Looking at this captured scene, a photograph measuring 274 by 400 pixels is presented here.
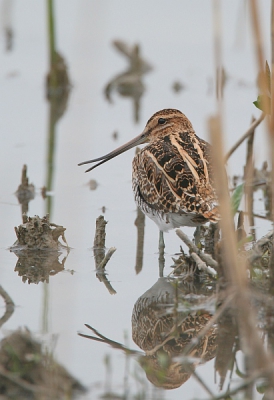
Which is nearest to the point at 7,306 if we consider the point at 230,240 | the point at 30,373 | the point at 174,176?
the point at 30,373

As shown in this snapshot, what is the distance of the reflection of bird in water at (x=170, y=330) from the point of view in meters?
4.16

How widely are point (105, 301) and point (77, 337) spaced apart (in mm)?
643

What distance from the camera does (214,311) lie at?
4805 millimetres

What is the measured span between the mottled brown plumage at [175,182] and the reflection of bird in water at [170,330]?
614 mm

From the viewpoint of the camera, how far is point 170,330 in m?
4.71

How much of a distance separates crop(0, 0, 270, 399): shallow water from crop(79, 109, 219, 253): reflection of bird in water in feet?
1.24

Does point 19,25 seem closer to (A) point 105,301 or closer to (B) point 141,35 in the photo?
(B) point 141,35

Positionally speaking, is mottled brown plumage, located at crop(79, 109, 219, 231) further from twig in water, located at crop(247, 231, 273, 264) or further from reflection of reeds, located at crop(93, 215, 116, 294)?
twig in water, located at crop(247, 231, 273, 264)

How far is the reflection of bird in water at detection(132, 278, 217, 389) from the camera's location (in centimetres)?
416

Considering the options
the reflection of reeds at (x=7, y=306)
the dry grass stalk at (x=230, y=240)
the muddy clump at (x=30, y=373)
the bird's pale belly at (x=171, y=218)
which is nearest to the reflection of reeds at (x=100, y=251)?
the bird's pale belly at (x=171, y=218)

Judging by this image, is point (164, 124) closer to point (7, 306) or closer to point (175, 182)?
point (175, 182)

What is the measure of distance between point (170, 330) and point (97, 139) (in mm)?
4965

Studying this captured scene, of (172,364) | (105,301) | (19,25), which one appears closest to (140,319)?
(105,301)

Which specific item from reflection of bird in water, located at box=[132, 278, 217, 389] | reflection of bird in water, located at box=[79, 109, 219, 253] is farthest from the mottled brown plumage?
reflection of bird in water, located at box=[132, 278, 217, 389]
